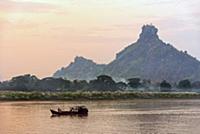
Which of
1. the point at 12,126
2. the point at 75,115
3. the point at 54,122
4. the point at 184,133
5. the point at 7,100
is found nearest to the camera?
the point at 184,133

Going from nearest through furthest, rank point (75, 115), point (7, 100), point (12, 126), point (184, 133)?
point (184, 133), point (12, 126), point (75, 115), point (7, 100)

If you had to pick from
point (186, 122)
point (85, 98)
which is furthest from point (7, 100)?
point (186, 122)

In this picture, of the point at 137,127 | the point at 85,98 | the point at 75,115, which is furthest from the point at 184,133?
the point at 85,98

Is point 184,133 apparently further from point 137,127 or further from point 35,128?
point 35,128

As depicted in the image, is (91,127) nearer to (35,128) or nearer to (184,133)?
(35,128)

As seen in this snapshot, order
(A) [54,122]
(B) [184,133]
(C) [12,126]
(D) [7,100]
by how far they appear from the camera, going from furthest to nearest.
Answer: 1. (D) [7,100]
2. (A) [54,122]
3. (C) [12,126]
4. (B) [184,133]

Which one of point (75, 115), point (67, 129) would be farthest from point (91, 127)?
point (75, 115)

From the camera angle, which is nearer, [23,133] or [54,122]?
[23,133]

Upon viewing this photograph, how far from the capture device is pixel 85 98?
561 feet

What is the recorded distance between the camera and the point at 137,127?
76125 mm

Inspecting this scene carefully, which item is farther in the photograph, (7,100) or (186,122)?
(7,100)

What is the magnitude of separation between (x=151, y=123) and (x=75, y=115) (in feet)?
75.9

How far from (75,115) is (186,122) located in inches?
1018

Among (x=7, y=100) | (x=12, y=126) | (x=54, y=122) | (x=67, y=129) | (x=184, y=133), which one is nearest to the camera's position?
(x=184, y=133)
